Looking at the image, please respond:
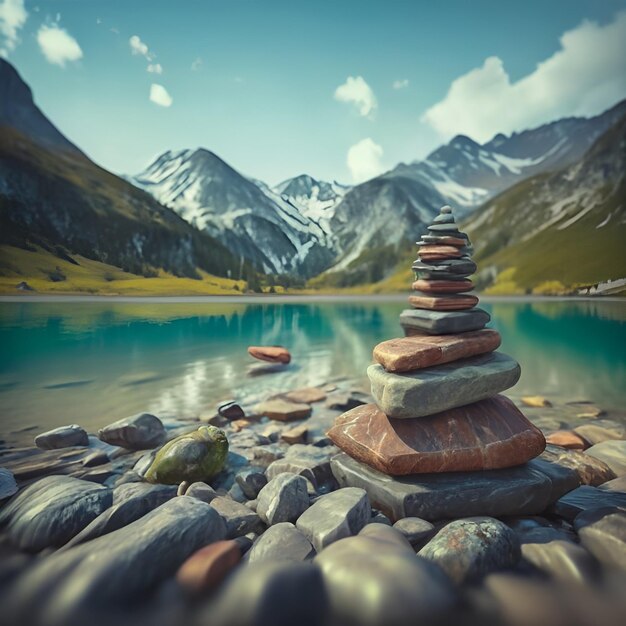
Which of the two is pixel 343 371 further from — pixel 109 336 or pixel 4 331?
pixel 4 331

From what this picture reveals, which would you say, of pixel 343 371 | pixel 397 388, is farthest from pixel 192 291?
pixel 397 388

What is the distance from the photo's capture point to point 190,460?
8.84 meters

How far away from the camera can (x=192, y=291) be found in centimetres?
16688

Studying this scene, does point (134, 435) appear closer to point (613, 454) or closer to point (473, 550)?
point (473, 550)

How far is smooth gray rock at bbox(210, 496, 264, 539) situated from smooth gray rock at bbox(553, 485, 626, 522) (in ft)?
19.8

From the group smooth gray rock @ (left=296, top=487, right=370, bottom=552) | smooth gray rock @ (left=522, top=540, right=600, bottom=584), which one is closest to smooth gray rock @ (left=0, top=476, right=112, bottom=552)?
smooth gray rock @ (left=296, top=487, right=370, bottom=552)

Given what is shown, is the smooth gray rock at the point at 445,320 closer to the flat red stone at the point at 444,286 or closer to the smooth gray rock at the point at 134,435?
the flat red stone at the point at 444,286

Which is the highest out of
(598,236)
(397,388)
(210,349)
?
(598,236)

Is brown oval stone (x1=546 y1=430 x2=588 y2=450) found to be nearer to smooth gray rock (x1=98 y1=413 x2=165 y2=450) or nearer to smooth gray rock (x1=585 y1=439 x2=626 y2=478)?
smooth gray rock (x1=585 y1=439 x2=626 y2=478)

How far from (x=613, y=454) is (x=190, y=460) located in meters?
11.1

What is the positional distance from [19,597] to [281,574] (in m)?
3.60

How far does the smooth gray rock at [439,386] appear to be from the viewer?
8125 millimetres

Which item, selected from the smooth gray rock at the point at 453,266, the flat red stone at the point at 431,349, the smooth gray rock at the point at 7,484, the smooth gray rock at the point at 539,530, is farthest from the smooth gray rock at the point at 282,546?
the smooth gray rock at the point at 453,266

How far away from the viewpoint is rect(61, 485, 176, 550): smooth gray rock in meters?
6.14
